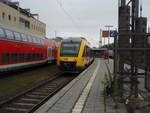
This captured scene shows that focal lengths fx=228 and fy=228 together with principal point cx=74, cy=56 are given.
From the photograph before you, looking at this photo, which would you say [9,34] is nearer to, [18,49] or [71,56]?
[18,49]

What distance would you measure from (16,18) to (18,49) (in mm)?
42856

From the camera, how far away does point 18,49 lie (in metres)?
15.5

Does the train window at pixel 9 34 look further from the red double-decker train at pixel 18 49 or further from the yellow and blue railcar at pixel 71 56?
the yellow and blue railcar at pixel 71 56

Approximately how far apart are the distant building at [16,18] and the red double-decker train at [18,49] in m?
22.4

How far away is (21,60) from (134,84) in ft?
35.4

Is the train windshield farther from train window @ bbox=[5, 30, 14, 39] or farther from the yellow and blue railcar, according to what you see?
train window @ bbox=[5, 30, 14, 39]

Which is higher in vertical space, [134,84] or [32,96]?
[134,84]

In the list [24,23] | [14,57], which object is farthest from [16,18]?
[14,57]

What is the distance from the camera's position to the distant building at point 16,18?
1923 inches

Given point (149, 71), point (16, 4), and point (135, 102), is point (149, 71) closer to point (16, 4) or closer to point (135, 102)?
point (135, 102)

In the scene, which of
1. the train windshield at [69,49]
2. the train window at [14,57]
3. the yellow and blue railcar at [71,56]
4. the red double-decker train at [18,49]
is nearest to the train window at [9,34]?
the red double-decker train at [18,49]

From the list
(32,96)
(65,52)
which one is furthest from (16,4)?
(32,96)

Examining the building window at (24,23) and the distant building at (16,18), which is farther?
the building window at (24,23)

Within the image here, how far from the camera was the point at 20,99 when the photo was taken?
27.8ft
